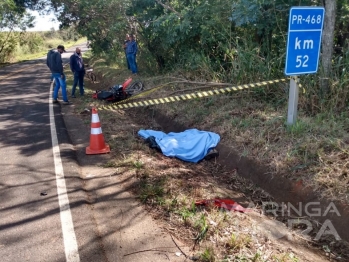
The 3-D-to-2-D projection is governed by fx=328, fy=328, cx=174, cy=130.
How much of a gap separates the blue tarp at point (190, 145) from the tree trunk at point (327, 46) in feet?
7.31

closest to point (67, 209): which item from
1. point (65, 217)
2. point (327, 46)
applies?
point (65, 217)

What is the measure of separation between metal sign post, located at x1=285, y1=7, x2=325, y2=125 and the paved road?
367 centimetres

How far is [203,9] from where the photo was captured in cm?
940

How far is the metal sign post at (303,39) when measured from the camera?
495 centimetres

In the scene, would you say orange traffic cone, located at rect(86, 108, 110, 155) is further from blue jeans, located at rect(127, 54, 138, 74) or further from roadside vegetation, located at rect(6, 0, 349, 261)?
blue jeans, located at rect(127, 54, 138, 74)

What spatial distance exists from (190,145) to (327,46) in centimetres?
320

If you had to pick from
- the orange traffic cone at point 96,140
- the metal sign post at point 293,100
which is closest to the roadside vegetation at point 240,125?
the metal sign post at point 293,100

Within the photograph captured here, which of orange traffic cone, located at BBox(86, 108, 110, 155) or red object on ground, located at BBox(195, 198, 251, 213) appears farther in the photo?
orange traffic cone, located at BBox(86, 108, 110, 155)

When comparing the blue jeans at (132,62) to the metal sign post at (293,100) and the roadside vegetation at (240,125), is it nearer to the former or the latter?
the roadside vegetation at (240,125)

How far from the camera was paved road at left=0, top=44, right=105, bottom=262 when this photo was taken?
11.0ft

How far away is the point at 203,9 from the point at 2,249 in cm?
808

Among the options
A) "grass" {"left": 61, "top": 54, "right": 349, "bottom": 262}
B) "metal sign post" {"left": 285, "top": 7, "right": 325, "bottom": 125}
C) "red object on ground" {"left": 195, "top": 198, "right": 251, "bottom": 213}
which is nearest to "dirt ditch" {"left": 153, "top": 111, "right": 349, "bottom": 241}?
"grass" {"left": 61, "top": 54, "right": 349, "bottom": 262}

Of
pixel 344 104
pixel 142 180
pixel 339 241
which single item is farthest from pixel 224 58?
pixel 339 241

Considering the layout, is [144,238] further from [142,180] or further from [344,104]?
[344,104]
